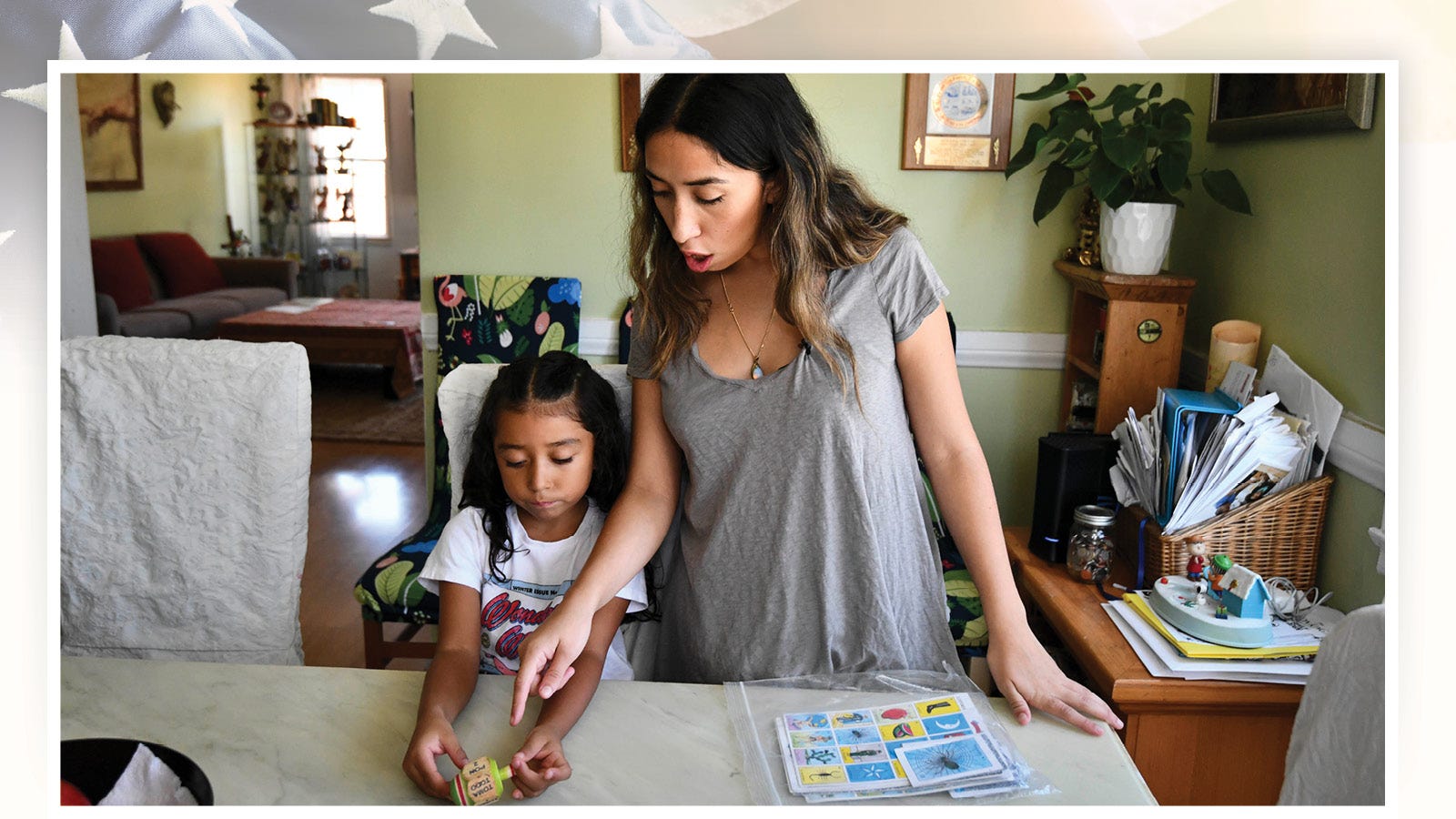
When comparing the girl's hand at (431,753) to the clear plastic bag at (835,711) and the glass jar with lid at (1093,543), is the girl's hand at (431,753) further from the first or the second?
Answer: the glass jar with lid at (1093,543)

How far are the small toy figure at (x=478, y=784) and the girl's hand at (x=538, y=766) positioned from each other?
0.6 inches

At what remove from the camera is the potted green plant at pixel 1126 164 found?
5.44 ft

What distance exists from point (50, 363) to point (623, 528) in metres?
0.54

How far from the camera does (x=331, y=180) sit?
6.80m

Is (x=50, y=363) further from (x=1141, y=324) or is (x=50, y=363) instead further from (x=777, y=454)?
(x=1141, y=324)

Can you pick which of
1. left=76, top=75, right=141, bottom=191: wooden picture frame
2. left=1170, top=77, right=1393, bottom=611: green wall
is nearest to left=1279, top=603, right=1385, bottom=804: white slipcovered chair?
left=1170, top=77, right=1393, bottom=611: green wall

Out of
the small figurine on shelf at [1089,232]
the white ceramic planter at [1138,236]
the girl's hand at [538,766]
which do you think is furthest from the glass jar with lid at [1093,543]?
the girl's hand at [538,766]

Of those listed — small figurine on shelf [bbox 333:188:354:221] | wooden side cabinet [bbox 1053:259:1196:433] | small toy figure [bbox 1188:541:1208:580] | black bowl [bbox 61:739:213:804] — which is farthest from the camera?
small figurine on shelf [bbox 333:188:354:221]

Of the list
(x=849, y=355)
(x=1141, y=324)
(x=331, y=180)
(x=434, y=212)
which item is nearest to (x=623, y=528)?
(x=849, y=355)

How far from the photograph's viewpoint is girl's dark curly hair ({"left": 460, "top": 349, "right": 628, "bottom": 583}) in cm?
123

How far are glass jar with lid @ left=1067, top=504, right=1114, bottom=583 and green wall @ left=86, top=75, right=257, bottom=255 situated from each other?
18.2 ft

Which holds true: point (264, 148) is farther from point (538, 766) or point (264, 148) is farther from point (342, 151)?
point (538, 766)

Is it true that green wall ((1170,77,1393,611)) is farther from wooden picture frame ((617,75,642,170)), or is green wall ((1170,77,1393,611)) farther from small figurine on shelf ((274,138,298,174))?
small figurine on shelf ((274,138,298,174))

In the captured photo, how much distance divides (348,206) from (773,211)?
644 centimetres
